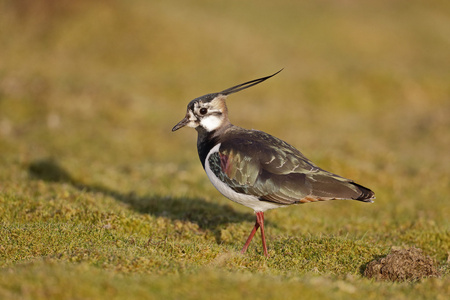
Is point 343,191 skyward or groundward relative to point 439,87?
groundward

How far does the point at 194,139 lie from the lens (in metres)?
20.8

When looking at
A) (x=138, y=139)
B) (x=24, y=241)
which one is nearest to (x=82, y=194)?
(x=24, y=241)

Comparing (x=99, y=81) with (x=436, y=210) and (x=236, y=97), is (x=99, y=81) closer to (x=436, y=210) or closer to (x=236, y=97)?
(x=236, y=97)

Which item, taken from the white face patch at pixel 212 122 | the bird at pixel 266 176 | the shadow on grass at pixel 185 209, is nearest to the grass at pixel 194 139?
the shadow on grass at pixel 185 209

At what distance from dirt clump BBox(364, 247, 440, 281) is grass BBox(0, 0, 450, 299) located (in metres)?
0.33

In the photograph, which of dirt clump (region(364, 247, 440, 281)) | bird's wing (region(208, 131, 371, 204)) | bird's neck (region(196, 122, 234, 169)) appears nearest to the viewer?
dirt clump (region(364, 247, 440, 281))

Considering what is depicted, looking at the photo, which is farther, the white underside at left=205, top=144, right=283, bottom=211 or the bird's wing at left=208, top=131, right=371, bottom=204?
the white underside at left=205, top=144, right=283, bottom=211

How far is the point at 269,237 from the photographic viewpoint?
9.82 meters

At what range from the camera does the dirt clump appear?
24.6 ft

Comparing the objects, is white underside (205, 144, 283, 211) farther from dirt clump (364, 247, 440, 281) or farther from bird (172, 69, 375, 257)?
dirt clump (364, 247, 440, 281)

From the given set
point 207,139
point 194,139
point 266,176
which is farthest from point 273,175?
point 194,139

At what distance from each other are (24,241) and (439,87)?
84.6 feet

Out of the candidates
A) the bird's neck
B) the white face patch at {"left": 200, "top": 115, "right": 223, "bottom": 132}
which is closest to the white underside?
the bird's neck

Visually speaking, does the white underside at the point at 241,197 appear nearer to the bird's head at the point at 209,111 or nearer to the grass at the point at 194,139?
the bird's head at the point at 209,111
